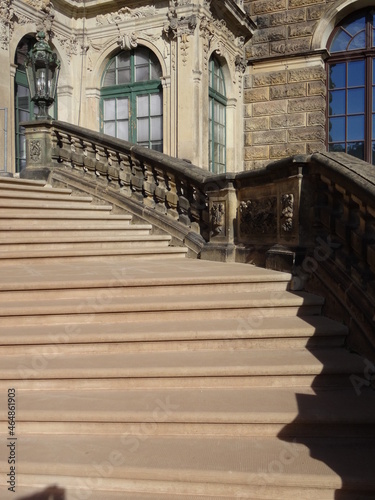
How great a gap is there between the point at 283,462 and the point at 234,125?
11014mm

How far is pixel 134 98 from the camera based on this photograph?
1248cm

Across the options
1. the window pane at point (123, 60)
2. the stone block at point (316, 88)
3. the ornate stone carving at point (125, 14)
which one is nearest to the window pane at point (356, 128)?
the stone block at point (316, 88)

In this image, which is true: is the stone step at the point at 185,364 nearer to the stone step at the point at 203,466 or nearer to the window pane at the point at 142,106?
the stone step at the point at 203,466

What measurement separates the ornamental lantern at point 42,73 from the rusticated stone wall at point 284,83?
5.75 meters

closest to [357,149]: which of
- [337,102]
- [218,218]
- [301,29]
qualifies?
[337,102]

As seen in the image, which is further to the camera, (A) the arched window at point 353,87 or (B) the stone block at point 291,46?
(B) the stone block at point 291,46

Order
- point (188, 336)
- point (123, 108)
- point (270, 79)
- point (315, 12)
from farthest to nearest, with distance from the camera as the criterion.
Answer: point (270, 79)
point (123, 108)
point (315, 12)
point (188, 336)

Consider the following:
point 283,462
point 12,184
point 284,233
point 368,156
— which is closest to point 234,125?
point 368,156

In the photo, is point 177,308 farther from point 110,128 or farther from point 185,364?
point 110,128

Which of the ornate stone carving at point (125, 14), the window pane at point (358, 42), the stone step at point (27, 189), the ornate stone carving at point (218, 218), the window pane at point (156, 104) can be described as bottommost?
the ornate stone carving at point (218, 218)

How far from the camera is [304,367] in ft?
11.9

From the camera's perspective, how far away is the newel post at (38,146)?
870 cm

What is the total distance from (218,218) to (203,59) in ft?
20.4

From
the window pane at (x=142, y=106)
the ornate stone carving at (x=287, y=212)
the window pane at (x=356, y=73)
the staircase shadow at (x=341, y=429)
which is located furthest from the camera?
the window pane at (x=142, y=106)
